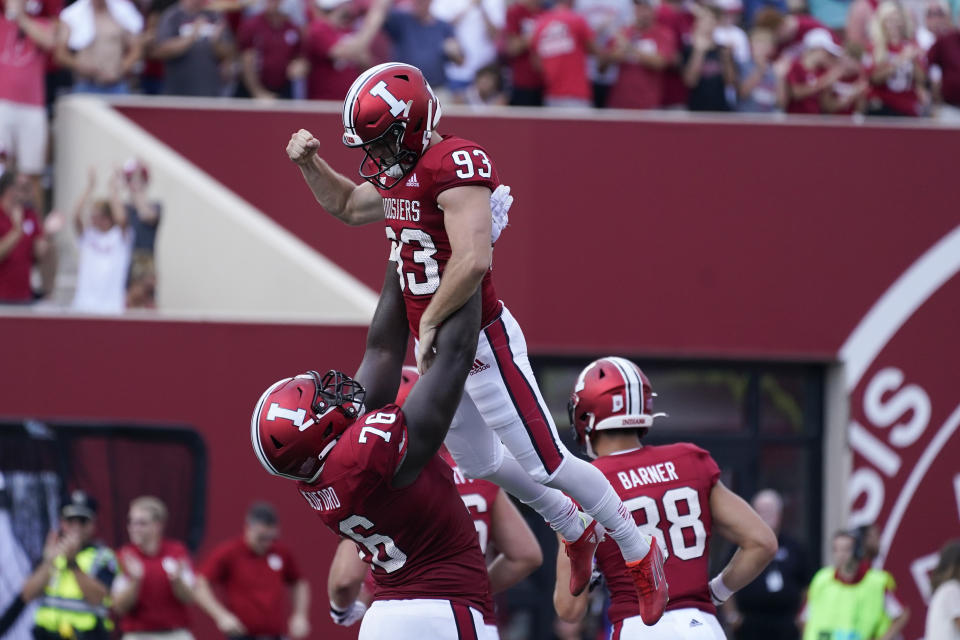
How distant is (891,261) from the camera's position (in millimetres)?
13914

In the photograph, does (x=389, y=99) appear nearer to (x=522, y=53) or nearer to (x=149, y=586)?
(x=149, y=586)

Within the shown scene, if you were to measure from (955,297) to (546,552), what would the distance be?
13.7 feet

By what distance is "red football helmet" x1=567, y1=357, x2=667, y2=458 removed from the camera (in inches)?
248

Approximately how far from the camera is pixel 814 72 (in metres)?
14.3

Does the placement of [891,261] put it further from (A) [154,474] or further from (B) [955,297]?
(A) [154,474]

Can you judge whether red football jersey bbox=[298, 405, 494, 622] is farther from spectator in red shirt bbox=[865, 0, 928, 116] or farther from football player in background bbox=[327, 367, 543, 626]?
spectator in red shirt bbox=[865, 0, 928, 116]

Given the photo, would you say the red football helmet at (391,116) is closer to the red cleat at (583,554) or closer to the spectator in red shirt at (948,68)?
the red cleat at (583,554)

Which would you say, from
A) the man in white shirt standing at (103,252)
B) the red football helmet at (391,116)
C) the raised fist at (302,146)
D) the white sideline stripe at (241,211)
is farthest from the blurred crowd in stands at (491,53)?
the red football helmet at (391,116)

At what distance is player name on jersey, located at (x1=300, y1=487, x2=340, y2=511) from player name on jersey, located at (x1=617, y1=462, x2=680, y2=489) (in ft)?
4.34

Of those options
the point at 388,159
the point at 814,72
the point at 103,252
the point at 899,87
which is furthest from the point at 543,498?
the point at 899,87

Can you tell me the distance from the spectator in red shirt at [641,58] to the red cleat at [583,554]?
8193 millimetres

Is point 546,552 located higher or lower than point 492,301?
lower

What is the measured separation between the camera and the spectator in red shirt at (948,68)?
14.6m

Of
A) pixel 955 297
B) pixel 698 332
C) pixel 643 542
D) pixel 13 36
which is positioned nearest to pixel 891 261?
pixel 955 297
